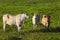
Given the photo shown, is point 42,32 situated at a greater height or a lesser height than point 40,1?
lesser

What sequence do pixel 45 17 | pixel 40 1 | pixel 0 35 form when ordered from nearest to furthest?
pixel 0 35 < pixel 45 17 < pixel 40 1

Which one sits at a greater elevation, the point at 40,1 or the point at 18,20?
the point at 40,1

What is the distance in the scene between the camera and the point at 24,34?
61.9ft

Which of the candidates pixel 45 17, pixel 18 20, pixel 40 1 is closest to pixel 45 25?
pixel 45 17

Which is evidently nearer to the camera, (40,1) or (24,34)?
(24,34)

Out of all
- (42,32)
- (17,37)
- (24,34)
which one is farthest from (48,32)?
(17,37)

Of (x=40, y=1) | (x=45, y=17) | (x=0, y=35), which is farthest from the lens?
(x=40, y=1)

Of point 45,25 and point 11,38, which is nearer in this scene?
point 11,38

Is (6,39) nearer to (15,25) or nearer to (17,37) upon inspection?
(17,37)

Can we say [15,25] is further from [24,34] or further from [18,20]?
[24,34]

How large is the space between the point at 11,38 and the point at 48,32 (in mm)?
3790

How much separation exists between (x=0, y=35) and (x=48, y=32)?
3617 millimetres

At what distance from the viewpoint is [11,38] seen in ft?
55.8

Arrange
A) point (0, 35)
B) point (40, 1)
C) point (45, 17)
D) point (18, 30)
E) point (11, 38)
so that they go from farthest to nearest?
point (40, 1)
point (45, 17)
point (18, 30)
point (0, 35)
point (11, 38)
